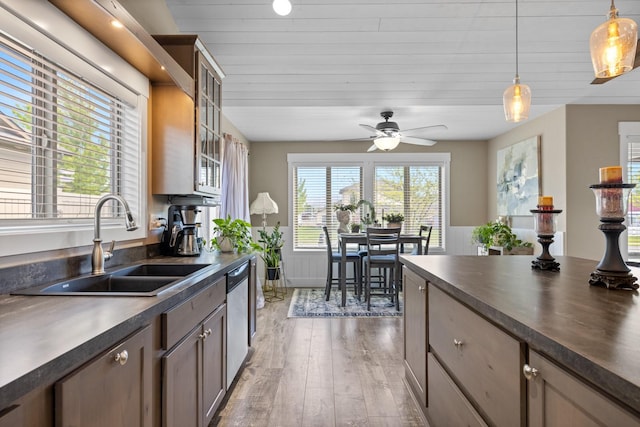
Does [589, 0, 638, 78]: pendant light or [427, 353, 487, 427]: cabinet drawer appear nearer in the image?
[427, 353, 487, 427]: cabinet drawer

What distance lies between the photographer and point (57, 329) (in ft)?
2.83

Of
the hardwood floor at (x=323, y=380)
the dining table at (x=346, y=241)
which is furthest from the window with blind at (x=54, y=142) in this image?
the dining table at (x=346, y=241)

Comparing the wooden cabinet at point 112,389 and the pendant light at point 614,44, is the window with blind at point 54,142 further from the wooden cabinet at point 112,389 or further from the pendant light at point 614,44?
the pendant light at point 614,44

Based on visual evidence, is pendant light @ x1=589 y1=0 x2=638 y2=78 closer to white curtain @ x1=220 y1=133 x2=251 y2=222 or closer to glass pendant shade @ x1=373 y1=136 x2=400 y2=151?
glass pendant shade @ x1=373 y1=136 x2=400 y2=151

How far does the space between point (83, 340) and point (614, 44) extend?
7.43 feet

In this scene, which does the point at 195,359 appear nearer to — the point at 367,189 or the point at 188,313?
the point at 188,313

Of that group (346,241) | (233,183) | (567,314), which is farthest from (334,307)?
(567,314)

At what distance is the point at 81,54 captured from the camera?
1632mm

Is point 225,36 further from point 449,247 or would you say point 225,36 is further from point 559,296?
point 449,247

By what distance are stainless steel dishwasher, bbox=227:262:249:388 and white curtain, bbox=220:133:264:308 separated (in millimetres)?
1596

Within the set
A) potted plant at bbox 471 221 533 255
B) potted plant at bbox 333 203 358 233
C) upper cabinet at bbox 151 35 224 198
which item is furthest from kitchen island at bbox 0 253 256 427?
potted plant at bbox 471 221 533 255

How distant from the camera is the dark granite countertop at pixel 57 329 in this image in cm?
65

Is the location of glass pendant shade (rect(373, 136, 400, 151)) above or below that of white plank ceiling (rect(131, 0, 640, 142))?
below

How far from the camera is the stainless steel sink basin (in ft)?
4.25
